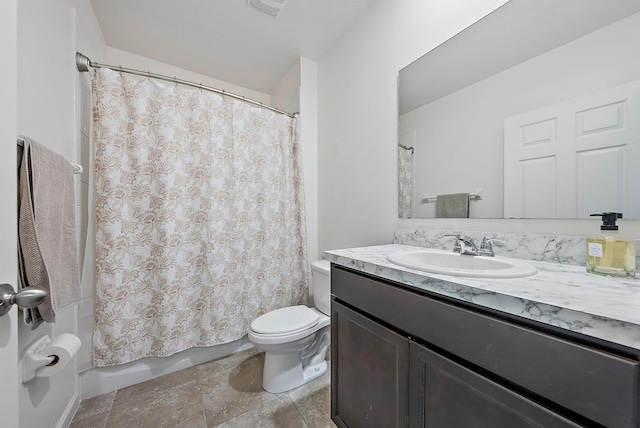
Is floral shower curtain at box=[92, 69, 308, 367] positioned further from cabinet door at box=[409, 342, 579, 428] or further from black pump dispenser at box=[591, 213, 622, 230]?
black pump dispenser at box=[591, 213, 622, 230]

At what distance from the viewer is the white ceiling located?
1.54m

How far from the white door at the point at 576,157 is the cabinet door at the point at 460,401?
26.9 inches

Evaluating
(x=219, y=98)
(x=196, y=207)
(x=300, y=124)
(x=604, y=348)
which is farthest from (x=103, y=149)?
(x=604, y=348)

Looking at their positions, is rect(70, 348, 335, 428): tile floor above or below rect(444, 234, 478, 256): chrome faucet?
below

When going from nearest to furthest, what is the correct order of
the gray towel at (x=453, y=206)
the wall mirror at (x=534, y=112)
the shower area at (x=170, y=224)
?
the wall mirror at (x=534, y=112), the gray towel at (x=453, y=206), the shower area at (x=170, y=224)

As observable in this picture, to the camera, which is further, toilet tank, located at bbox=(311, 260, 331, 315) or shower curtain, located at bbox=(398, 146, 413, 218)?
toilet tank, located at bbox=(311, 260, 331, 315)

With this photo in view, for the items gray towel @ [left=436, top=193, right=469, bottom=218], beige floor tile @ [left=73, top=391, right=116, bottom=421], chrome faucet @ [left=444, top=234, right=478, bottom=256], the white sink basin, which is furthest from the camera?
beige floor tile @ [left=73, top=391, right=116, bottom=421]

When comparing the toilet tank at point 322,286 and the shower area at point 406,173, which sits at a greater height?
the shower area at point 406,173

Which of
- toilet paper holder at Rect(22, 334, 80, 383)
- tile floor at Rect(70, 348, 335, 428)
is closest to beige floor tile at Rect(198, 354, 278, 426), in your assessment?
tile floor at Rect(70, 348, 335, 428)

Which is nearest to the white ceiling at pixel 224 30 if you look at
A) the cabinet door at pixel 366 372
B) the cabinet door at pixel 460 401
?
the cabinet door at pixel 366 372

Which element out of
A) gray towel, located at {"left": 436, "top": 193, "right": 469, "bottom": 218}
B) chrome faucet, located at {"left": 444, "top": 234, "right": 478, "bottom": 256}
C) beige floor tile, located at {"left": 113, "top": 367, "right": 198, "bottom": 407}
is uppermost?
gray towel, located at {"left": 436, "top": 193, "right": 469, "bottom": 218}

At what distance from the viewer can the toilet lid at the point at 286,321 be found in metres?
1.32

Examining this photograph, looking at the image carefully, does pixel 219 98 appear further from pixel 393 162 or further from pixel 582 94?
pixel 582 94

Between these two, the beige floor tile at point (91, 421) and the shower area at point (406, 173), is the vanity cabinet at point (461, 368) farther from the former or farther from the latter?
the beige floor tile at point (91, 421)
